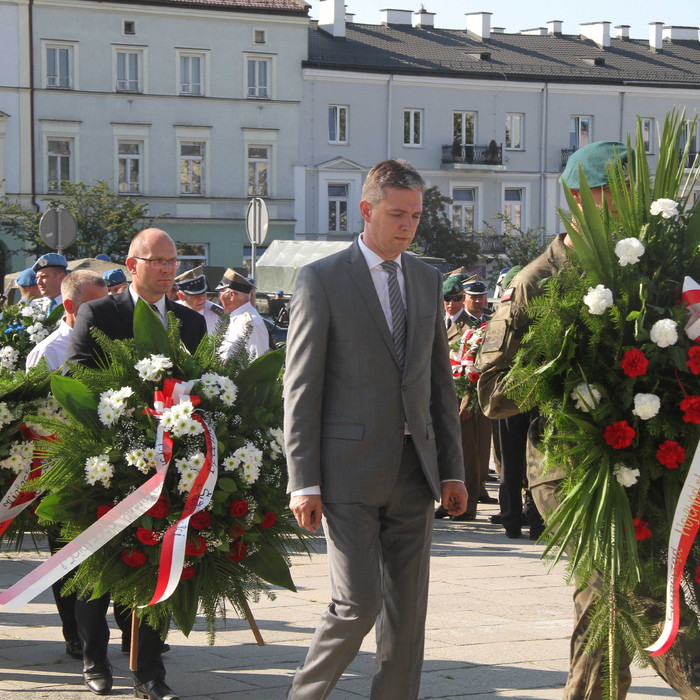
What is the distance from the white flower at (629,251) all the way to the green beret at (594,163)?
550mm

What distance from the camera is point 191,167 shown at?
49281 mm

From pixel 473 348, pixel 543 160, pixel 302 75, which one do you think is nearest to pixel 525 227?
pixel 543 160

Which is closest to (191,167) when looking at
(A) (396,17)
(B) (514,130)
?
(A) (396,17)

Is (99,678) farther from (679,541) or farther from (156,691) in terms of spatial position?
(679,541)

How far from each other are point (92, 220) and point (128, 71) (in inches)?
382

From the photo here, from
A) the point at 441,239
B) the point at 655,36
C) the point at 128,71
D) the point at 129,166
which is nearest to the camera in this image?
the point at 441,239

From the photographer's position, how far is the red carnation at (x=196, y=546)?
5469 millimetres

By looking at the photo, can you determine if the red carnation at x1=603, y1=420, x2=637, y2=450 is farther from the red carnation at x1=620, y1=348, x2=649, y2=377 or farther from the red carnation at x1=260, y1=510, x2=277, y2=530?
the red carnation at x1=260, y1=510, x2=277, y2=530

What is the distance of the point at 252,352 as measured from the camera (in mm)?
6098

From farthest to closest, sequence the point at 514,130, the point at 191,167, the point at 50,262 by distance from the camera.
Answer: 1. the point at 514,130
2. the point at 191,167
3. the point at 50,262

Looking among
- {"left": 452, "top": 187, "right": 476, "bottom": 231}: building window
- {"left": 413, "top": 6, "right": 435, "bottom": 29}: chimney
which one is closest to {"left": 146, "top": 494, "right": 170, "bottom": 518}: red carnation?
{"left": 452, "top": 187, "right": 476, "bottom": 231}: building window

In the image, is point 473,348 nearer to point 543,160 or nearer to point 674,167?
point 674,167

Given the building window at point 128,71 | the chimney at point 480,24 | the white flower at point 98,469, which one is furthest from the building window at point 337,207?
the white flower at point 98,469

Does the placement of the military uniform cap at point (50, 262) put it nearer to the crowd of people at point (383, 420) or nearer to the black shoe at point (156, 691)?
the black shoe at point (156, 691)
